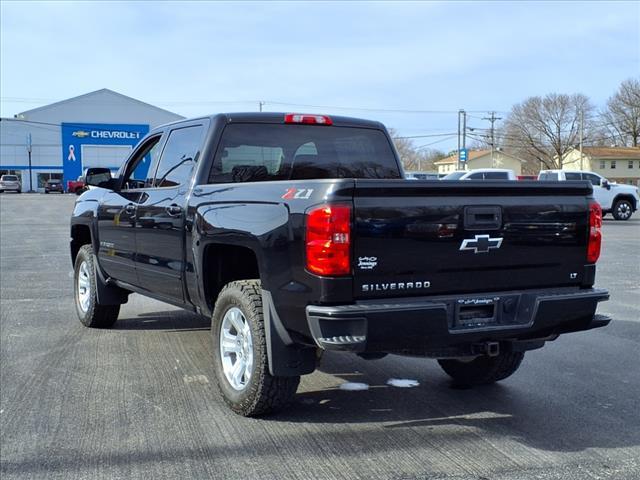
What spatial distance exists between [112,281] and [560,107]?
84307 millimetres

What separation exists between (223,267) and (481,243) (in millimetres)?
1875

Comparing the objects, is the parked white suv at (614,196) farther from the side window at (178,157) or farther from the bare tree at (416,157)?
the bare tree at (416,157)

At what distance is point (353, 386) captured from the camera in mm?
5105

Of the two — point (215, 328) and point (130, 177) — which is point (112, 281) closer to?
point (130, 177)

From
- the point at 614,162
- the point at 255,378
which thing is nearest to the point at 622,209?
the point at 255,378

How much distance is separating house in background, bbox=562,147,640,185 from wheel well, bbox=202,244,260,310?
84760 mm

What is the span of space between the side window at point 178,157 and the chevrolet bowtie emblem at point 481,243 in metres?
2.27

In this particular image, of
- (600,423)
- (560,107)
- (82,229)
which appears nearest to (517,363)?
(600,423)

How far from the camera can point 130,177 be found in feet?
21.4

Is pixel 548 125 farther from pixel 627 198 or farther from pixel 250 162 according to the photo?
pixel 250 162

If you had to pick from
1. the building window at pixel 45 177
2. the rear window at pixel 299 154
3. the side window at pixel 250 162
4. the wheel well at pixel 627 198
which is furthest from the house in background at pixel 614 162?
the side window at pixel 250 162

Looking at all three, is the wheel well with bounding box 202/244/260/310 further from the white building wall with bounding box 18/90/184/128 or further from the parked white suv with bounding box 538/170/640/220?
the white building wall with bounding box 18/90/184/128

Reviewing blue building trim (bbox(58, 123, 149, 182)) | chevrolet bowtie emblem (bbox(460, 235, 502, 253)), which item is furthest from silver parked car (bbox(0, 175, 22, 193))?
chevrolet bowtie emblem (bbox(460, 235, 502, 253))

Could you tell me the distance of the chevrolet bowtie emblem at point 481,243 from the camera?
153 inches
